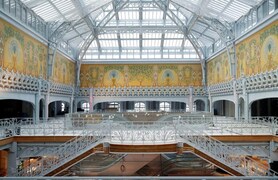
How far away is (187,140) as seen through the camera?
622 inches

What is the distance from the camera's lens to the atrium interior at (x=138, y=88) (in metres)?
16.6

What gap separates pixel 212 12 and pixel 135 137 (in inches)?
768

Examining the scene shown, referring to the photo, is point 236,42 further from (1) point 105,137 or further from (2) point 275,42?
(1) point 105,137

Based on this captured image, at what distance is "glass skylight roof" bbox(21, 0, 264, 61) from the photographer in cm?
2852

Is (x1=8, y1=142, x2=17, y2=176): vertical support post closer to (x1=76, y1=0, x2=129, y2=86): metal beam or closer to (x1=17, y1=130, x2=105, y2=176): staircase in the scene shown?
(x1=17, y1=130, x2=105, y2=176): staircase

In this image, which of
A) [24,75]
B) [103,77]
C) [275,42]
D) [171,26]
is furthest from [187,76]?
[24,75]

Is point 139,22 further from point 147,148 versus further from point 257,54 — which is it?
point 147,148

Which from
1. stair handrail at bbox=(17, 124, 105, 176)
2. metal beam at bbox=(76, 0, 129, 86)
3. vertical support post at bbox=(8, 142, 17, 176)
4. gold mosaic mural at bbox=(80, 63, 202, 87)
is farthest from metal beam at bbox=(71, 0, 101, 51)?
stair handrail at bbox=(17, 124, 105, 176)

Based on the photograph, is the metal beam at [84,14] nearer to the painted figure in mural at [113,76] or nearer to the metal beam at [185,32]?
the painted figure in mural at [113,76]

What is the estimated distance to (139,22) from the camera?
139 ft

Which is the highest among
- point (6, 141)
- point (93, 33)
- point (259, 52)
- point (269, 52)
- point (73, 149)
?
point (93, 33)

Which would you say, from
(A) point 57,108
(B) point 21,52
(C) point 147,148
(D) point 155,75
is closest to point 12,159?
(C) point 147,148

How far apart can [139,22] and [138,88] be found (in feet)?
34.8

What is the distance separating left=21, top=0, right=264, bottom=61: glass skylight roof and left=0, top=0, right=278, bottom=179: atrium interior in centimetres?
18
